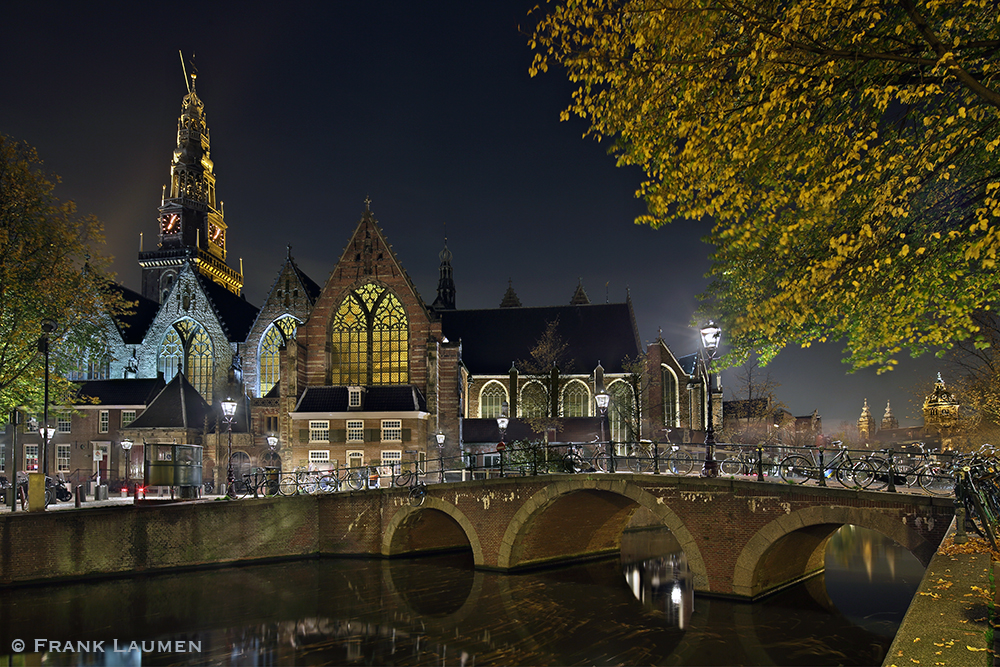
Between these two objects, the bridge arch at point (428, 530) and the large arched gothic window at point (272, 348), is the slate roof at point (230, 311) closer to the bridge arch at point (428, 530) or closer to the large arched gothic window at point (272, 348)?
the large arched gothic window at point (272, 348)

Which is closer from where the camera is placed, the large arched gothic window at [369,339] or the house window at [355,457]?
the house window at [355,457]

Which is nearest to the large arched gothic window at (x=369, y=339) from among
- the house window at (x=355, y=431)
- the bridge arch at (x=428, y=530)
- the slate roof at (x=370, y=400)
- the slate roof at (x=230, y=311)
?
the slate roof at (x=370, y=400)

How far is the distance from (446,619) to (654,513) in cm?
682

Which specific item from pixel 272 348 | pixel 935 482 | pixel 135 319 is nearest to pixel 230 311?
pixel 272 348

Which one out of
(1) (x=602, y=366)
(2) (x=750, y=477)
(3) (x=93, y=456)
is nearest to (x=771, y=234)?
(2) (x=750, y=477)

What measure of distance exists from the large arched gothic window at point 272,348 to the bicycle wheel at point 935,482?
3814 centimetres

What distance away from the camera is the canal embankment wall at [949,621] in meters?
4.77

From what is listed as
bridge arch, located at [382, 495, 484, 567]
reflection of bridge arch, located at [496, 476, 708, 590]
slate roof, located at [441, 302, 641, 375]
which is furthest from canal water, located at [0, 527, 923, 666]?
slate roof, located at [441, 302, 641, 375]

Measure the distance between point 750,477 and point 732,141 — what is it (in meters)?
12.9

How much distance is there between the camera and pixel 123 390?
4266cm

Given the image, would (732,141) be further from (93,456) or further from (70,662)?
(93,456)

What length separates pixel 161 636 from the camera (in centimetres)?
1692

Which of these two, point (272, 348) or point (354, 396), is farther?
point (272, 348)

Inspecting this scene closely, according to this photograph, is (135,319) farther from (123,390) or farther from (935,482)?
(935,482)
